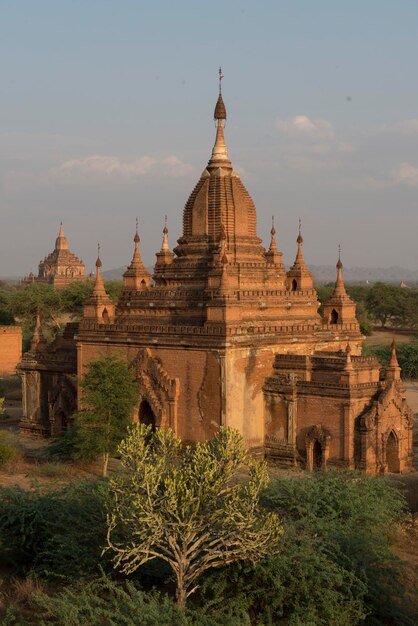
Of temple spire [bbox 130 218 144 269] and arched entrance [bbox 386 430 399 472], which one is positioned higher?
temple spire [bbox 130 218 144 269]

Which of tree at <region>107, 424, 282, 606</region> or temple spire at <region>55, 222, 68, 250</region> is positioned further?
temple spire at <region>55, 222, 68, 250</region>

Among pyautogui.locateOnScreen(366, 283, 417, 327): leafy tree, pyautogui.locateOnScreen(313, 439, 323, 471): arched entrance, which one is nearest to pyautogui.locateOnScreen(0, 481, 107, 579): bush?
pyautogui.locateOnScreen(313, 439, 323, 471): arched entrance

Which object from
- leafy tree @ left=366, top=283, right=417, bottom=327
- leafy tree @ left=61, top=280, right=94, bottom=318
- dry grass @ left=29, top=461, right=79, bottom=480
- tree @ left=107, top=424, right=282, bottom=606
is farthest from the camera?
leafy tree @ left=366, top=283, right=417, bottom=327

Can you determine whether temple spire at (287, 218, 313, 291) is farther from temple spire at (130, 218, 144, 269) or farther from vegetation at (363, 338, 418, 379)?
vegetation at (363, 338, 418, 379)

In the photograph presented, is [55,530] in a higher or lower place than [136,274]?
lower

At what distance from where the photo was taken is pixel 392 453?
27.1 m

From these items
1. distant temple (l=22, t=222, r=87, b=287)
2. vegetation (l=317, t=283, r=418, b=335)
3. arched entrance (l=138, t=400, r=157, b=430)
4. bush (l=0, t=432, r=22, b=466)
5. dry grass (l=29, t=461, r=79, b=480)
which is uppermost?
distant temple (l=22, t=222, r=87, b=287)

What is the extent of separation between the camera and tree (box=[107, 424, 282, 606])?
12898mm

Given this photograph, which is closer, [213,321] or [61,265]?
[213,321]

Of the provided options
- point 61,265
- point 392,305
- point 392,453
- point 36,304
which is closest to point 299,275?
point 392,453

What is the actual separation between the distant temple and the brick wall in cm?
6341

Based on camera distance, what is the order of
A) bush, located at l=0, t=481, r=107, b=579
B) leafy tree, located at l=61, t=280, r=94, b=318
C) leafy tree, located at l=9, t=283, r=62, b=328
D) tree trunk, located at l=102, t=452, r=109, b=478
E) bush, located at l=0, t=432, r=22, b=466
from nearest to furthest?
bush, located at l=0, t=481, r=107, b=579 < tree trunk, located at l=102, t=452, r=109, b=478 < bush, located at l=0, t=432, r=22, b=466 < leafy tree, located at l=9, t=283, r=62, b=328 < leafy tree, located at l=61, t=280, r=94, b=318

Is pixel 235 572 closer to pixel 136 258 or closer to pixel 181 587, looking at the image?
pixel 181 587

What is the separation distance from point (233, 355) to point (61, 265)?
3738 inches
